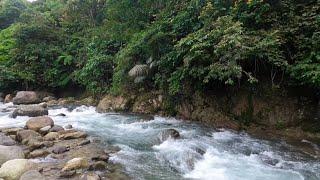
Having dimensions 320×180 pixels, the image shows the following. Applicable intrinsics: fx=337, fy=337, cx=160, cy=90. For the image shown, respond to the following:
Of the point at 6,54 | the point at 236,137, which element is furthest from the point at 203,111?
the point at 6,54

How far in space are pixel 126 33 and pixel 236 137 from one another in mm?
8170

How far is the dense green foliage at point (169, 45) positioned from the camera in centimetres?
882

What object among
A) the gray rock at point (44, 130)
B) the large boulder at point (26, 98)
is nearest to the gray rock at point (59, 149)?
the gray rock at point (44, 130)

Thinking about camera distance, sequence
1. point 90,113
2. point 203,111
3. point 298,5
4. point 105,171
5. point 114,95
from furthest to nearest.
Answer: point 114,95 → point 90,113 → point 203,111 → point 298,5 → point 105,171

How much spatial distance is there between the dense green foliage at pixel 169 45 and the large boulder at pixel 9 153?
5.17 m

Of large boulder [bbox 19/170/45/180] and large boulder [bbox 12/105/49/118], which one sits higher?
large boulder [bbox 12/105/49/118]

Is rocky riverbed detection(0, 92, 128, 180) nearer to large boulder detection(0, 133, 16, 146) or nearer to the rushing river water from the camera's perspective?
large boulder detection(0, 133, 16, 146)

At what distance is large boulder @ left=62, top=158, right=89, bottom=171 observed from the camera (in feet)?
21.1

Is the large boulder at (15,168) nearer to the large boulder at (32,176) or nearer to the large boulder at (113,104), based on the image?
the large boulder at (32,176)

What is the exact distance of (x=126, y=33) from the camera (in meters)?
15.4

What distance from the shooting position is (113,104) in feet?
47.0

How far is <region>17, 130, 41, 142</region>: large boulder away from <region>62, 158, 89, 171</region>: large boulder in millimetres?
2693

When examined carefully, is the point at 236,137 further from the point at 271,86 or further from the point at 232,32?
the point at 232,32

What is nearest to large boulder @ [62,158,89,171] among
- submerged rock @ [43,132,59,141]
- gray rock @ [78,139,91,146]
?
gray rock @ [78,139,91,146]
